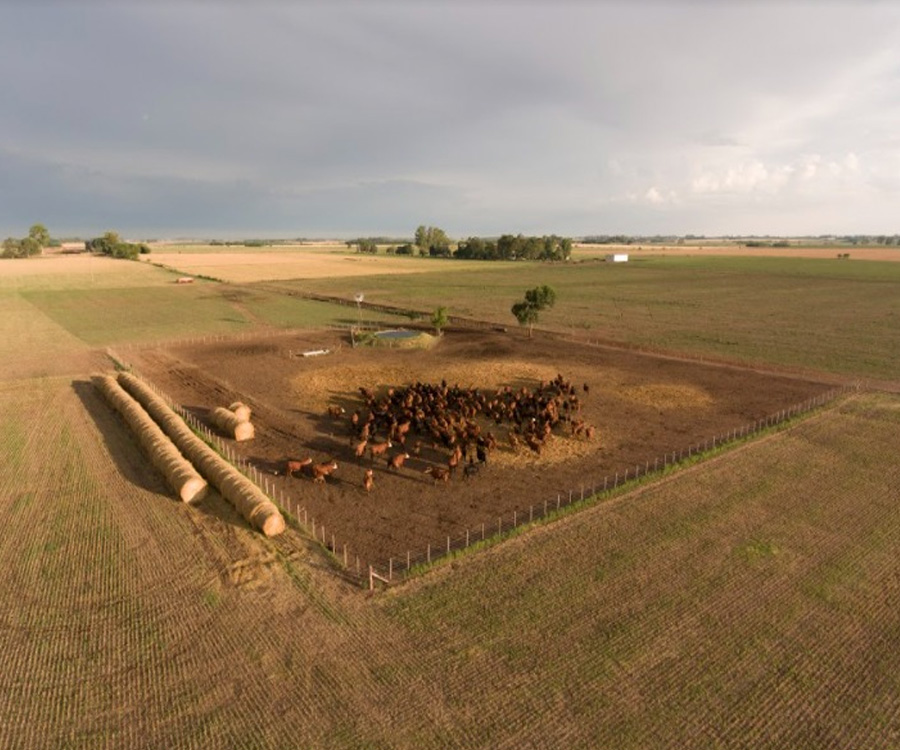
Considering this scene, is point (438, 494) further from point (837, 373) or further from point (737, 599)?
point (837, 373)

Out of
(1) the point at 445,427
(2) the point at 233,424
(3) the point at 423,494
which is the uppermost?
(1) the point at 445,427

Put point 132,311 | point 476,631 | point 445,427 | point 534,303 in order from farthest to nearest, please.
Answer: point 132,311 < point 534,303 < point 445,427 < point 476,631

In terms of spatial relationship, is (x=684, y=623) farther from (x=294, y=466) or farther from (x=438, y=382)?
(x=438, y=382)

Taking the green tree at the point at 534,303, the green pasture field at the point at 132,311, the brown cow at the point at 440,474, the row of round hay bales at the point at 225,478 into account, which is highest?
the green tree at the point at 534,303

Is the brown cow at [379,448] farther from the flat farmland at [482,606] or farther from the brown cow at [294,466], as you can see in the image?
the brown cow at [294,466]

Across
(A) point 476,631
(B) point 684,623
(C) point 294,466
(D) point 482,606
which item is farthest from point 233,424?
(B) point 684,623

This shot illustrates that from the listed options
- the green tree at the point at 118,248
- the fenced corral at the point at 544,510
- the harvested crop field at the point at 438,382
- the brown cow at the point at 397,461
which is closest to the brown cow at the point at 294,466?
the harvested crop field at the point at 438,382

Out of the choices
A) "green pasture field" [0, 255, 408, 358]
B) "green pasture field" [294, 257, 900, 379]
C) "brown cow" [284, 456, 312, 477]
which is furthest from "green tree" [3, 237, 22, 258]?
"brown cow" [284, 456, 312, 477]
